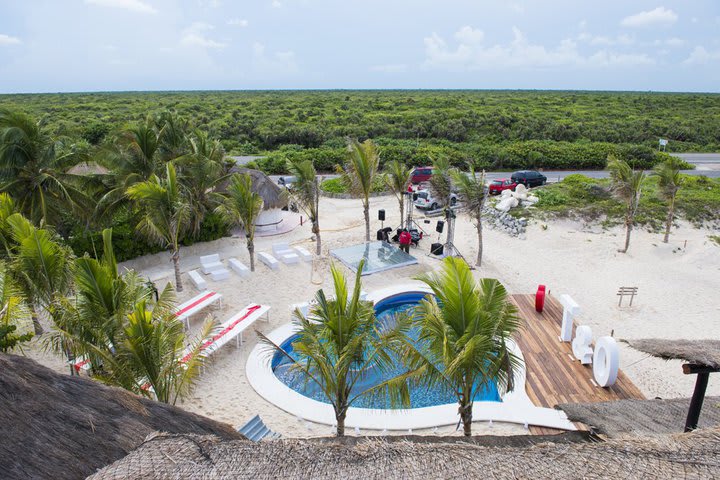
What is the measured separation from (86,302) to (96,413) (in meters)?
2.87

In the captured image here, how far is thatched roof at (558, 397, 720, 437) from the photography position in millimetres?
6414

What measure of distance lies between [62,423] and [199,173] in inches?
507

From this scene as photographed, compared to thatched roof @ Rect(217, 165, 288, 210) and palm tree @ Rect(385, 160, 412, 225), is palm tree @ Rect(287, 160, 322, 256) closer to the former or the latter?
palm tree @ Rect(385, 160, 412, 225)

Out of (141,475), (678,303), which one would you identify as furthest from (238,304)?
(678,303)

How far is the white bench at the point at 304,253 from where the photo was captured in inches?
674

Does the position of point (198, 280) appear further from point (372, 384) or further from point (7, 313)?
point (7, 313)

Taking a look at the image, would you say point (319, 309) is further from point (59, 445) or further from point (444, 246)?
point (444, 246)

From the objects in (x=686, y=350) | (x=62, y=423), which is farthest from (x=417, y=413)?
(x=62, y=423)

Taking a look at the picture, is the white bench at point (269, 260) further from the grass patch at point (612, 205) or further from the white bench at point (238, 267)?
the grass patch at point (612, 205)

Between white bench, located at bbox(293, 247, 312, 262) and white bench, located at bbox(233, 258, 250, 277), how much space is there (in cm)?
215

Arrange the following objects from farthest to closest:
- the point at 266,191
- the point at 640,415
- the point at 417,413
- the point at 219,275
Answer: the point at 266,191 → the point at 219,275 → the point at 417,413 → the point at 640,415

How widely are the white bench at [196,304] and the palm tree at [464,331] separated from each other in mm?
7661

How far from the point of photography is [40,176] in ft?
43.4

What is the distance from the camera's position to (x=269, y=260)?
1639 centimetres
